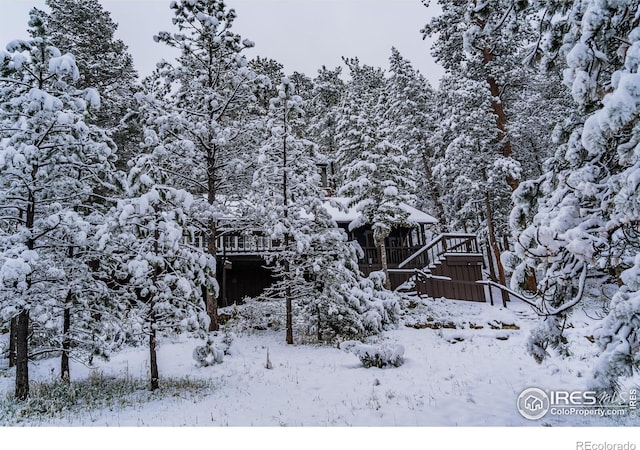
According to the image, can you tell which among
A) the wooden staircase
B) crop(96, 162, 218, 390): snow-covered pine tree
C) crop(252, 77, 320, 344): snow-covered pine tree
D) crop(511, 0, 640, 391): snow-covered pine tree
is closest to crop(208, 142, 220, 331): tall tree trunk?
crop(252, 77, 320, 344): snow-covered pine tree

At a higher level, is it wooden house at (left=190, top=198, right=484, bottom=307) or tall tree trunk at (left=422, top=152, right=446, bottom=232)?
tall tree trunk at (left=422, top=152, right=446, bottom=232)

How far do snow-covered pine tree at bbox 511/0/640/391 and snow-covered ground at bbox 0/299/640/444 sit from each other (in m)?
1.95

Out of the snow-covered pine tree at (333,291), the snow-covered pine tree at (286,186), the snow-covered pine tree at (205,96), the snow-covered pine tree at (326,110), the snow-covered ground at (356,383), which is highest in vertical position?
the snow-covered pine tree at (326,110)

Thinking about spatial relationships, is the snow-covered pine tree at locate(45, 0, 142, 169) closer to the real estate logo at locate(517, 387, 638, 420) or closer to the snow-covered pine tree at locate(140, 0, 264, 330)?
the snow-covered pine tree at locate(140, 0, 264, 330)

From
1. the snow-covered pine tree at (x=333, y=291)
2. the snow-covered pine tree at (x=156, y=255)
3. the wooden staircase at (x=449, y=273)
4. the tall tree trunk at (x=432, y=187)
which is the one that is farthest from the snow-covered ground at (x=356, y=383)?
the tall tree trunk at (x=432, y=187)

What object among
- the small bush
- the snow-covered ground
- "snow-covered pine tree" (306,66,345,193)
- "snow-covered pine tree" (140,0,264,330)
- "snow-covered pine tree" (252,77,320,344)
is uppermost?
"snow-covered pine tree" (306,66,345,193)

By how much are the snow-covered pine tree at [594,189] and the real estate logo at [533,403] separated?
4.47 feet

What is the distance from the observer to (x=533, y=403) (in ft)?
16.1

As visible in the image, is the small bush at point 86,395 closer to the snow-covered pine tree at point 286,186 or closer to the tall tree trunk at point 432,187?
the snow-covered pine tree at point 286,186

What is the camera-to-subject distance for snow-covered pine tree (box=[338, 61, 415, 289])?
1498 cm

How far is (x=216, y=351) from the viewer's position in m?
8.15

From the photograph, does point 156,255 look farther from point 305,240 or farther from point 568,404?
point 568,404

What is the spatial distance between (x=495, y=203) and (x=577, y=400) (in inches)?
570

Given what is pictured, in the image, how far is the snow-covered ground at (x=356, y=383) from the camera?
5133mm
